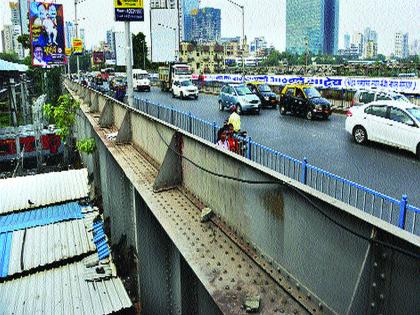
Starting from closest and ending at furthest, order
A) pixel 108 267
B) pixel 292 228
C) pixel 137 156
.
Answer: pixel 292 228, pixel 137 156, pixel 108 267

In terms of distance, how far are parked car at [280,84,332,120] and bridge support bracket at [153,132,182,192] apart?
15464mm

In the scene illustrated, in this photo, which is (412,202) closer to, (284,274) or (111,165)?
(284,274)

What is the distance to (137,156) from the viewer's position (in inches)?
474

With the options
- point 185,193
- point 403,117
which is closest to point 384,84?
point 403,117

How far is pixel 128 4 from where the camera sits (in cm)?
1566

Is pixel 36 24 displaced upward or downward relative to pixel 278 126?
upward

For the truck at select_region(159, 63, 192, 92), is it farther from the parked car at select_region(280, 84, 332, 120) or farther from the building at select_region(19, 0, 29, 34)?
the building at select_region(19, 0, 29, 34)

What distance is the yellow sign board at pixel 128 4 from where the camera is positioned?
50.9ft

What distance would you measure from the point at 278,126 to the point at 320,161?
25.8 ft

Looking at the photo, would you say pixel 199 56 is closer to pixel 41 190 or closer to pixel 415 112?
pixel 41 190

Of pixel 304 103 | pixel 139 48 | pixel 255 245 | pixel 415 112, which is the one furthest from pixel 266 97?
pixel 139 48

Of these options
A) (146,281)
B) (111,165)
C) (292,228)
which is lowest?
(146,281)

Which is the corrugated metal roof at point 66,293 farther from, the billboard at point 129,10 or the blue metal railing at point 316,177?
the billboard at point 129,10

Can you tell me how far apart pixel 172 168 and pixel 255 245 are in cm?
Result: 375
